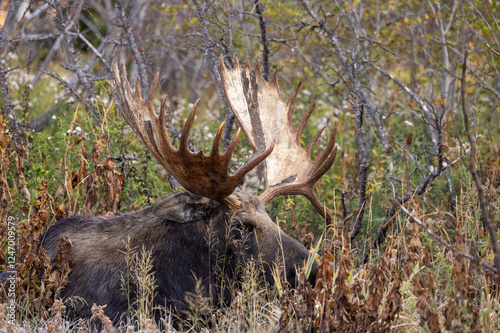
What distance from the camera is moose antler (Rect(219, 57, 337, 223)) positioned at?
469 cm

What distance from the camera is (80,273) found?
404 centimetres

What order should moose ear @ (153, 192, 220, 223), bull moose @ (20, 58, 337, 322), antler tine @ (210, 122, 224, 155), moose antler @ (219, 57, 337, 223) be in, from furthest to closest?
1. moose antler @ (219, 57, 337, 223)
2. moose ear @ (153, 192, 220, 223)
3. bull moose @ (20, 58, 337, 322)
4. antler tine @ (210, 122, 224, 155)

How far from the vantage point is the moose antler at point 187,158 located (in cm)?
372

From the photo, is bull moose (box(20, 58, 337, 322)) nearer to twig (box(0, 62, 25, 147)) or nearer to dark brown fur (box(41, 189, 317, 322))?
dark brown fur (box(41, 189, 317, 322))

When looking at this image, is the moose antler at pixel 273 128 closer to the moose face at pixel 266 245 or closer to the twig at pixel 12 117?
the moose face at pixel 266 245

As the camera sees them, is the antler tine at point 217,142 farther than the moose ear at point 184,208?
No

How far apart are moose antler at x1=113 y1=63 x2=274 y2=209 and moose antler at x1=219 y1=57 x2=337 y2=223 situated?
0.85m

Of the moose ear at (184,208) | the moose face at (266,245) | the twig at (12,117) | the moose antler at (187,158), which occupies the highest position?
the twig at (12,117)

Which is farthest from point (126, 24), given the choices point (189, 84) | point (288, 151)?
point (189, 84)

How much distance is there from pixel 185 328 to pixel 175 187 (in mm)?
1649

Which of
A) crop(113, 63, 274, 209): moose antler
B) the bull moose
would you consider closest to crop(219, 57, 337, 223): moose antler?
the bull moose

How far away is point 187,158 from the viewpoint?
3781mm

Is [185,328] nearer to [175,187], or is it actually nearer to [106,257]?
[106,257]

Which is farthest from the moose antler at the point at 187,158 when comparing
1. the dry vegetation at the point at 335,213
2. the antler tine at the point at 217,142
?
the dry vegetation at the point at 335,213
